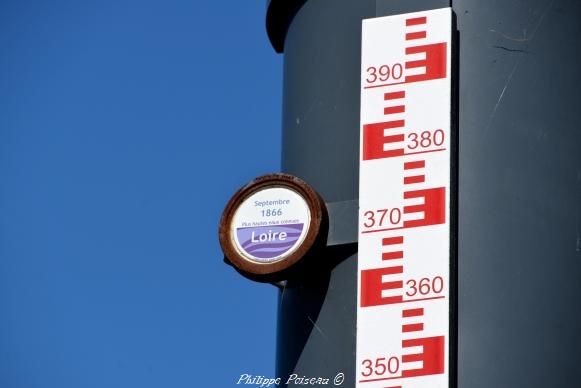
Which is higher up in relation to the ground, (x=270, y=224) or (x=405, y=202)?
(x=405, y=202)

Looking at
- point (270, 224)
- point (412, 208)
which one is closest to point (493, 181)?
point (412, 208)

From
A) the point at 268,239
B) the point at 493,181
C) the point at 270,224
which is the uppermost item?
the point at 493,181

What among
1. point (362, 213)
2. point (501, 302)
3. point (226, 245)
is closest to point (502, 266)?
point (501, 302)

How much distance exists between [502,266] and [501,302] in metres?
0.27

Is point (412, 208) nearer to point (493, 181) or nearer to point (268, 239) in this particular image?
point (493, 181)

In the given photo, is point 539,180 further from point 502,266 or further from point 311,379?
point 311,379

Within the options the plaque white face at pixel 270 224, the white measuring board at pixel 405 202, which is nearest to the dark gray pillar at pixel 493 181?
the white measuring board at pixel 405 202

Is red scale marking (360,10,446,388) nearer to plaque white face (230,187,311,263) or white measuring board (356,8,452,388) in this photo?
white measuring board (356,8,452,388)

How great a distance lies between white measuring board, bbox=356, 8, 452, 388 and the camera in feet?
39.4

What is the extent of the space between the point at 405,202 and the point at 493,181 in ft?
2.14

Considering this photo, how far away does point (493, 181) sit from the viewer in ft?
40.5

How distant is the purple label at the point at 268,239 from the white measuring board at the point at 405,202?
0.54 m

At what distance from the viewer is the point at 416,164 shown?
1246 cm

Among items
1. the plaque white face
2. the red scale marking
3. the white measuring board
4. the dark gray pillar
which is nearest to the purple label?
the plaque white face
